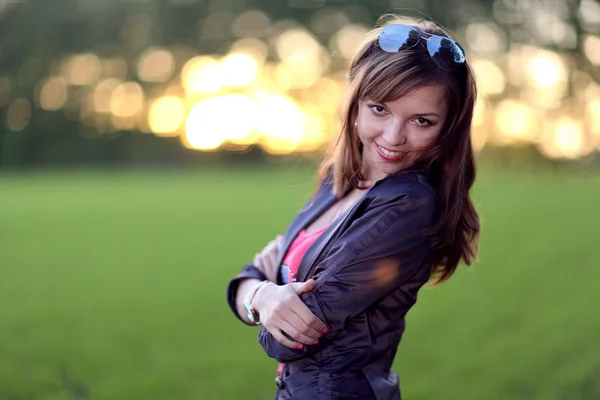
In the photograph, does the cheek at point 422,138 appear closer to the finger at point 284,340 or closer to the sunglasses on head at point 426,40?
the sunglasses on head at point 426,40

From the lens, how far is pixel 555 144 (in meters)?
23.7

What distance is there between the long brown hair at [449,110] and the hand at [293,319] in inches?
12.5

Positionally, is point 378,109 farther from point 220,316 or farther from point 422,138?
point 220,316

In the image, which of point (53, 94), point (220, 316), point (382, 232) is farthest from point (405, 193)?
point (53, 94)

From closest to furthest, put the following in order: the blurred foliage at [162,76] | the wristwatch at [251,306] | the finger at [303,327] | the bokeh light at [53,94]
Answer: the finger at [303,327] → the wristwatch at [251,306] → the blurred foliage at [162,76] → the bokeh light at [53,94]

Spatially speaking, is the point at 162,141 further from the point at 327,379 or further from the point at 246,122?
the point at 327,379

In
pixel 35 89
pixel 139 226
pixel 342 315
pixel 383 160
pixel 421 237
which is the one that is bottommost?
pixel 342 315

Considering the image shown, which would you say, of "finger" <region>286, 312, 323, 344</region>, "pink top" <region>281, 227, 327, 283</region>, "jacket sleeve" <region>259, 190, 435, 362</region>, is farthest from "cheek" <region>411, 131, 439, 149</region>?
"finger" <region>286, 312, 323, 344</region>

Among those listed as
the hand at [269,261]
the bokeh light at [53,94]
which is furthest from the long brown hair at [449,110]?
the bokeh light at [53,94]

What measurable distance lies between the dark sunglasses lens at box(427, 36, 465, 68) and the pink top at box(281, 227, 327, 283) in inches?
18.5

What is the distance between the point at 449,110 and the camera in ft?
5.98

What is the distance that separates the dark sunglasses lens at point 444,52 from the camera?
1.78 meters

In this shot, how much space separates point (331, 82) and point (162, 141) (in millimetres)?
6788

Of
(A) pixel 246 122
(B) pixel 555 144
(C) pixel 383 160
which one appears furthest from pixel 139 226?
(A) pixel 246 122
